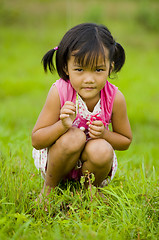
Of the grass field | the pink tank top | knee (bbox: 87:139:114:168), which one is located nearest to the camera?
the grass field

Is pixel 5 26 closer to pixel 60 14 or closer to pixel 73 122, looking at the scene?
pixel 60 14

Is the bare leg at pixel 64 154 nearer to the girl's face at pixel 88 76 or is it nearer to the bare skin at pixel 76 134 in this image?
the bare skin at pixel 76 134

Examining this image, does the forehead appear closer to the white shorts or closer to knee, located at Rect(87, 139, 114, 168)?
knee, located at Rect(87, 139, 114, 168)

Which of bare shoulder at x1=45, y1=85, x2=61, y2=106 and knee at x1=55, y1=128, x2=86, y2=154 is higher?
bare shoulder at x1=45, y1=85, x2=61, y2=106

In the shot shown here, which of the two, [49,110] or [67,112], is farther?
[49,110]

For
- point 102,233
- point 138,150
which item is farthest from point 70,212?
point 138,150

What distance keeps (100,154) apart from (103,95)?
1.44ft

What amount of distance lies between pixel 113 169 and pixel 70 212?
505mm

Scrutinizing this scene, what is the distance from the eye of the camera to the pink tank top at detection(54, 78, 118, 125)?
232 cm

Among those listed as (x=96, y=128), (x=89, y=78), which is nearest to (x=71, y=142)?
(x=96, y=128)

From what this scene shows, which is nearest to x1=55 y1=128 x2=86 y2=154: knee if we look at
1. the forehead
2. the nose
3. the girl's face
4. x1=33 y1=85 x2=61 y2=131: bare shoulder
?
x1=33 y1=85 x2=61 y2=131: bare shoulder

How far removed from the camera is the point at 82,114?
2393 millimetres

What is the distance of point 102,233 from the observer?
177 centimetres

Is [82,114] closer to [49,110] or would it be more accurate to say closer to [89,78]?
[49,110]
